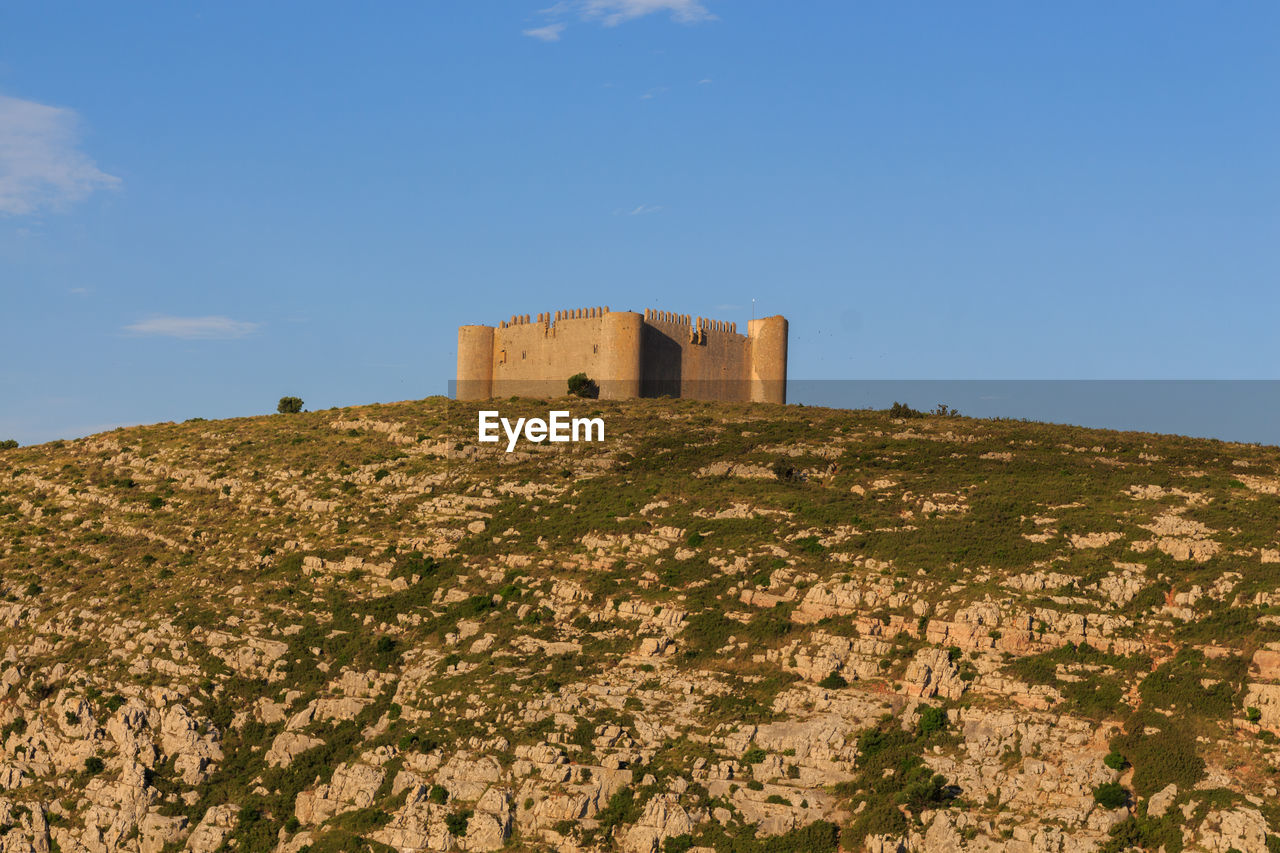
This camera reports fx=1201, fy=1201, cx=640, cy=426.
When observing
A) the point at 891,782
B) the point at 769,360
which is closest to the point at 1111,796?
the point at 891,782

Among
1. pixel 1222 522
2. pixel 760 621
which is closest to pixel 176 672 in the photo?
pixel 760 621

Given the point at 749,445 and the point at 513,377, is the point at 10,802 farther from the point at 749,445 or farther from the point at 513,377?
the point at 513,377

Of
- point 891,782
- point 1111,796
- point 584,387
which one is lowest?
point 891,782

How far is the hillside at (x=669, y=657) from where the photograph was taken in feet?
107

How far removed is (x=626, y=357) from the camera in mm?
74312

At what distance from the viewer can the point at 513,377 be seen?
80562mm

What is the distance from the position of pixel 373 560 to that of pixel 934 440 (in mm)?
28788

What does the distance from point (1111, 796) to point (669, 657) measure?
14494 mm
